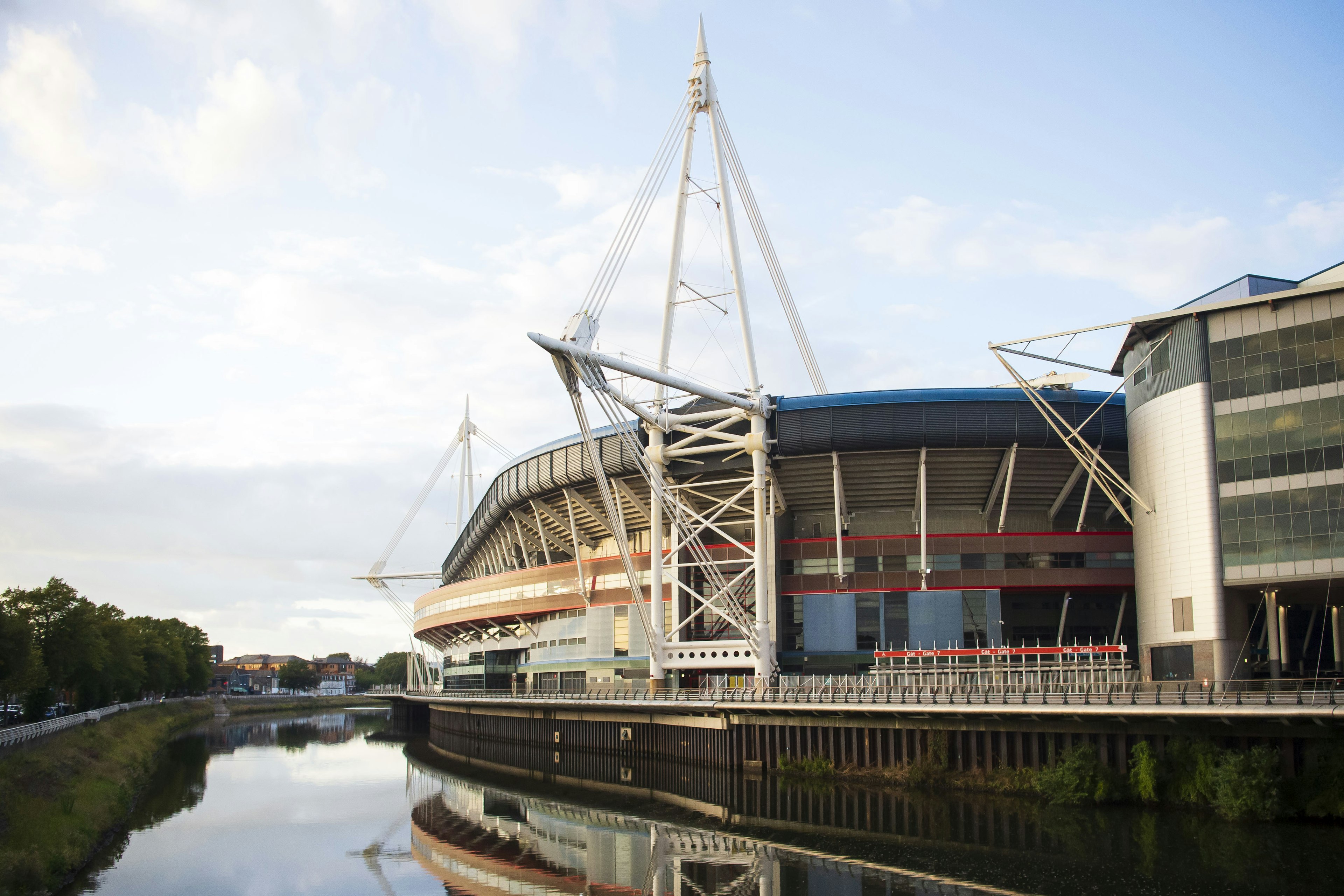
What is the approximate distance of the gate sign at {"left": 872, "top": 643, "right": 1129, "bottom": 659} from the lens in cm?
4553

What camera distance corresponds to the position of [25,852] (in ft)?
88.9

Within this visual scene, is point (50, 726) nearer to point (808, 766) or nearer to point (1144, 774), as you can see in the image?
point (808, 766)

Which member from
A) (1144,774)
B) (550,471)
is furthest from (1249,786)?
(550,471)

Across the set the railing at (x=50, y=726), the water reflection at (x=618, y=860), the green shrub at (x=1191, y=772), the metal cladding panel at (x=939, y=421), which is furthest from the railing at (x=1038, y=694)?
the railing at (x=50, y=726)

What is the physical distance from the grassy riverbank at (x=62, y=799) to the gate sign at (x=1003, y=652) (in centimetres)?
3461

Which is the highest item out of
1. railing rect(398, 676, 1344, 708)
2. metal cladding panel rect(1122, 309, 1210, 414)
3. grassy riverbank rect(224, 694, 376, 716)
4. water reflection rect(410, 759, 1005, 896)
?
metal cladding panel rect(1122, 309, 1210, 414)

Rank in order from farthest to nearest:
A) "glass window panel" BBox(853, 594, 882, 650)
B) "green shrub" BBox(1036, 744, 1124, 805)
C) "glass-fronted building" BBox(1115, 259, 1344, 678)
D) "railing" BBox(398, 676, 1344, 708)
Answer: "glass window panel" BBox(853, 594, 882, 650)
"glass-fronted building" BBox(1115, 259, 1344, 678)
"green shrub" BBox(1036, 744, 1124, 805)
"railing" BBox(398, 676, 1344, 708)

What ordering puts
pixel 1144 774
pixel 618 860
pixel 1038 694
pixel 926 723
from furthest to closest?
pixel 926 723 < pixel 1038 694 < pixel 1144 774 < pixel 618 860

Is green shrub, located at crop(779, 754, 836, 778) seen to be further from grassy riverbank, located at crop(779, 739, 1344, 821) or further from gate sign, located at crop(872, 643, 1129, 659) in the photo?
gate sign, located at crop(872, 643, 1129, 659)

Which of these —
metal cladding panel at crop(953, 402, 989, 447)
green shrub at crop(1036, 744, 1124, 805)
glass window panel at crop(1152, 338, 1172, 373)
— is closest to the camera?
green shrub at crop(1036, 744, 1124, 805)

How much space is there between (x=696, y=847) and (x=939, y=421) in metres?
28.8

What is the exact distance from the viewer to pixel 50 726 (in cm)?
5275

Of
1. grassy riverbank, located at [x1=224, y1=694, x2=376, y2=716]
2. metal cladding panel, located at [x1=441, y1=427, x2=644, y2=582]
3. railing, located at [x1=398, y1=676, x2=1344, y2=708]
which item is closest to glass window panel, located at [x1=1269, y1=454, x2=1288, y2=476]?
railing, located at [x1=398, y1=676, x2=1344, y2=708]

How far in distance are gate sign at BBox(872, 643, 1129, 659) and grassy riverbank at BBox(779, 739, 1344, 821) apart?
884 cm
